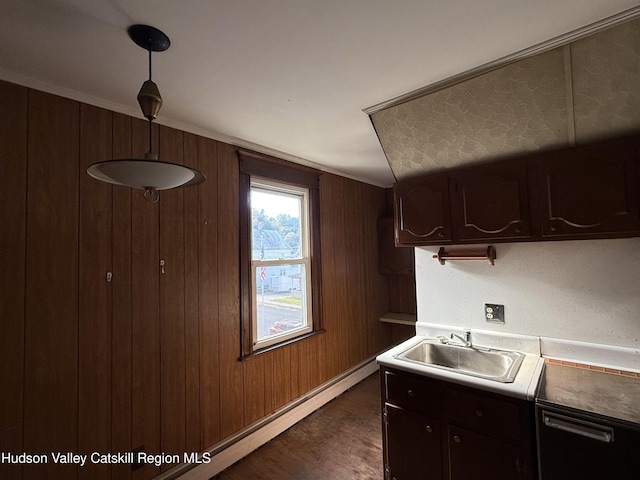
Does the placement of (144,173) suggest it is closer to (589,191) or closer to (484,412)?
(484,412)

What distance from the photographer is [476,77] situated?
156 cm

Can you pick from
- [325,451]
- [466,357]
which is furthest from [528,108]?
[325,451]

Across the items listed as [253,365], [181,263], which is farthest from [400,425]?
[181,263]

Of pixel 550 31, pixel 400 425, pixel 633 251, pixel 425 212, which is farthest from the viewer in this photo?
pixel 425 212

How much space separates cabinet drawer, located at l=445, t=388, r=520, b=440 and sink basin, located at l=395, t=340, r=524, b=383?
0.22 metres

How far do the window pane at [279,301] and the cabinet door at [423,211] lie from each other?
3.73ft

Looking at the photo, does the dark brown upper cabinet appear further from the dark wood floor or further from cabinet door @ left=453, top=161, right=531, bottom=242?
the dark wood floor

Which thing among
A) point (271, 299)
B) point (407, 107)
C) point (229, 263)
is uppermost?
point (407, 107)

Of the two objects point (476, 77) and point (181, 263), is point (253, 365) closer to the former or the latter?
point (181, 263)

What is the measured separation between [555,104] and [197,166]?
2.19 meters

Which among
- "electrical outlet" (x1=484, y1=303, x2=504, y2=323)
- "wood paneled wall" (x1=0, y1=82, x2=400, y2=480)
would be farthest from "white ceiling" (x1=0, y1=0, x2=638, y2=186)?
"electrical outlet" (x1=484, y1=303, x2=504, y2=323)

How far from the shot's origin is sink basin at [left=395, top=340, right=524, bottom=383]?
6.24 ft

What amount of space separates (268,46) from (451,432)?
2152 mm

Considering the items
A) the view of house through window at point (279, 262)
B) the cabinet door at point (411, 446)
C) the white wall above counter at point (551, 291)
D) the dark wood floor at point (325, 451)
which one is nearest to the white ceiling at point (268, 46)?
the view of house through window at point (279, 262)
